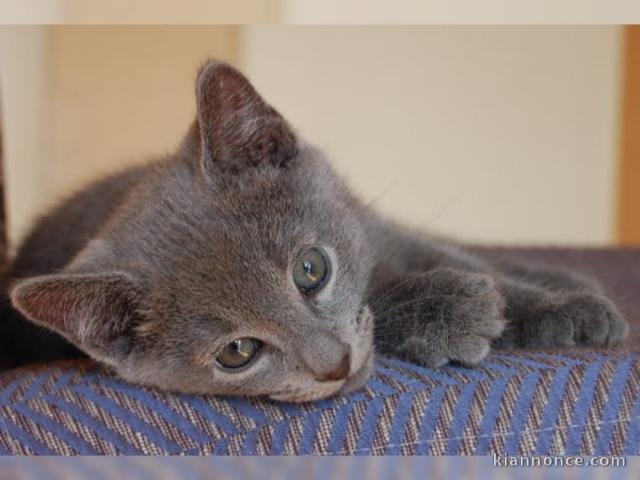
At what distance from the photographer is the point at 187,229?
126 centimetres

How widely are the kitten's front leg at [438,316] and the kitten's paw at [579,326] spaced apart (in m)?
0.09

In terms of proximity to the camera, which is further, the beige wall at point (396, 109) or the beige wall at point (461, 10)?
the beige wall at point (396, 109)

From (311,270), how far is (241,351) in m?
0.18

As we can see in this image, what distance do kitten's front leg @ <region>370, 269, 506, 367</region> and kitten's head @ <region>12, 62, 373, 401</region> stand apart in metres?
0.06

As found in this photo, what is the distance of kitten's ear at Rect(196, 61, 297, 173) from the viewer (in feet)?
4.04

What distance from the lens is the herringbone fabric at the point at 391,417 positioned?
1033mm

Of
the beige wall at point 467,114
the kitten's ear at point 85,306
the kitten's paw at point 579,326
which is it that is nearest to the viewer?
the kitten's ear at point 85,306

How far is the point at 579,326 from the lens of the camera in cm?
129

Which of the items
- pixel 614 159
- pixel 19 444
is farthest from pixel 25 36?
pixel 614 159

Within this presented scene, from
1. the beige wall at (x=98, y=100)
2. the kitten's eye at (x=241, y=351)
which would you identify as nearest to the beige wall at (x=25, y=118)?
the beige wall at (x=98, y=100)

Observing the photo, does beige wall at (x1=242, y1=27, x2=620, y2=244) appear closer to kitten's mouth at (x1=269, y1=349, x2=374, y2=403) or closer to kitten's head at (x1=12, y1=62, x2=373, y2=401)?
kitten's head at (x1=12, y1=62, x2=373, y2=401)

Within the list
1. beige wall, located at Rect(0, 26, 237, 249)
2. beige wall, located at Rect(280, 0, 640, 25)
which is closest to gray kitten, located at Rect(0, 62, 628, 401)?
beige wall, located at Rect(280, 0, 640, 25)

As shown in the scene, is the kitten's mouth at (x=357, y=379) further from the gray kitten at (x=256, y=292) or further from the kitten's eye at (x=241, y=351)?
the kitten's eye at (x=241, y=351)

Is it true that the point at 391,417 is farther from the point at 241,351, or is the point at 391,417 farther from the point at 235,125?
the point at 235,125
